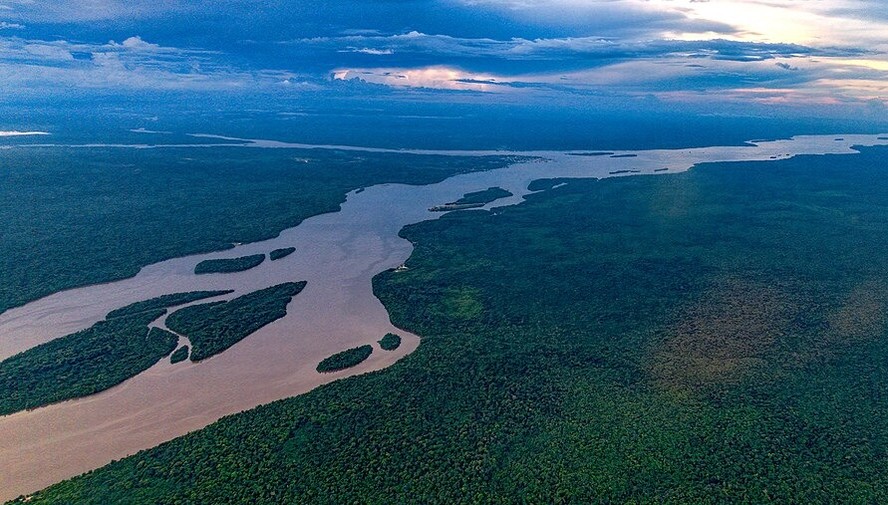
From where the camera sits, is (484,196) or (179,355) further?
(484,196)

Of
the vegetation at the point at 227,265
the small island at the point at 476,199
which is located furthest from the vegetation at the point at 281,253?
the small island at the point at 476,199

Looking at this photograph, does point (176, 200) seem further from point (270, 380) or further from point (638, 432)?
point (638, 432)

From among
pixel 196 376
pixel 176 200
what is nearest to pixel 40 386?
pixel 196 376

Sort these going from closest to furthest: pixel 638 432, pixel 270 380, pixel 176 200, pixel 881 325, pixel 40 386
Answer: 1. pixel 638 432
2. pixel 40 386
3. pixel 270 380
4. pixel 881 325
5. pixel 176 200

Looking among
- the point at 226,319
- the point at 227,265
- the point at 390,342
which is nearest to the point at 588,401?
the point at 390,342

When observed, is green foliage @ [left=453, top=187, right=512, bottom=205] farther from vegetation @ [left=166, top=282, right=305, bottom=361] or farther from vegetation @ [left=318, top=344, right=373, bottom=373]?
vegetation @ [left=318, top=344, right=373, bottom=373]

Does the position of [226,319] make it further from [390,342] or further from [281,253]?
[281,253]
